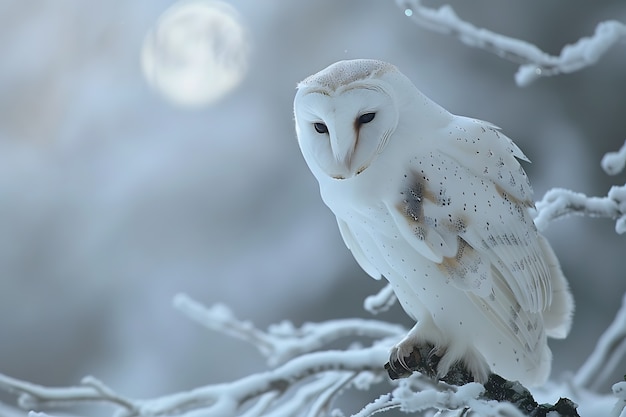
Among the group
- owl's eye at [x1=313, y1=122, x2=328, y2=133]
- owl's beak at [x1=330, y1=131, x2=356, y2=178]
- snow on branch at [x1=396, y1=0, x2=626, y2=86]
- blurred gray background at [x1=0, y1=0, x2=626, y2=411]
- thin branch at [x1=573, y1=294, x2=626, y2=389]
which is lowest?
owl's beak at [x1=330, y1=131, x2=356, y2=178]

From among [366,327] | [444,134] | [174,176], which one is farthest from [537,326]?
[174,176]

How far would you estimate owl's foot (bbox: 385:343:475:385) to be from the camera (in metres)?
1.01

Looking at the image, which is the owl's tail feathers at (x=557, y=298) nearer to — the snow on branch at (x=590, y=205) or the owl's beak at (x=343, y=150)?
the snow on branch at (x=590, y=205)

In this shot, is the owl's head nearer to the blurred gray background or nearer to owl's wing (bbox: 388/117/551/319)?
owl's wing (bbox: 388/117/551/319)

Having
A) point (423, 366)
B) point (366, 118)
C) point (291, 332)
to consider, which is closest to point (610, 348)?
point (291, 332)

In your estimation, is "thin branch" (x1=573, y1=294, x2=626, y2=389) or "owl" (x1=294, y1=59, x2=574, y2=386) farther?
"thin branch" (x1=573, y1=294, x2=626, y2=389)

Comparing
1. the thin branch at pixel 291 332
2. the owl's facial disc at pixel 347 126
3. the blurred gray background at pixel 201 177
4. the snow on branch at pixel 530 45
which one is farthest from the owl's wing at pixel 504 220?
the blurred gray background at pixel 201 177

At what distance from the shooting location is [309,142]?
100 cm

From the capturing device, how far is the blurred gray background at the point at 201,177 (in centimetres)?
355

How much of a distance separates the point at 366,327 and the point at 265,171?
2599 mm

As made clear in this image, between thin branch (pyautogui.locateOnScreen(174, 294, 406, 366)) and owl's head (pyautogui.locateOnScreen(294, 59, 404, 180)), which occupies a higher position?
thin branch (pyautogui.locateOnScreen(174, 294, 406, 366))

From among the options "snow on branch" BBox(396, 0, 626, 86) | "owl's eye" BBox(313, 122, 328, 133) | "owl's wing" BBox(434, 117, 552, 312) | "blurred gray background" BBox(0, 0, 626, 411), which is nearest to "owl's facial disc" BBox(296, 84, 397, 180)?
"owl's eye" BBox(313, 122, 328, 133)

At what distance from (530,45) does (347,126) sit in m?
0.55

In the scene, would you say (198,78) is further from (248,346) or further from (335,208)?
(335,208)
